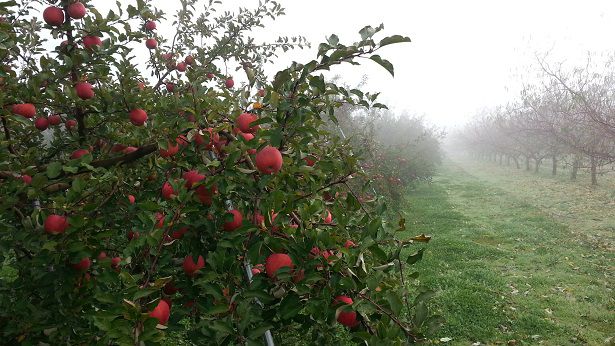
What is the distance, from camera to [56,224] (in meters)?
1.69

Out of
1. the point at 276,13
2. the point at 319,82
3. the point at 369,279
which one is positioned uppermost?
the point at 276,13

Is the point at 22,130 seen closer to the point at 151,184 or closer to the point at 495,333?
the point at 151,184

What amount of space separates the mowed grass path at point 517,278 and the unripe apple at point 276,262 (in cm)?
457

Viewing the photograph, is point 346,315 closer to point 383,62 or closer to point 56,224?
point 383,62

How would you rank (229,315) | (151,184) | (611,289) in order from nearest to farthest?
(229,315)
(151,184)
(611,289)

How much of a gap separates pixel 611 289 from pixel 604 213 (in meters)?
7.21

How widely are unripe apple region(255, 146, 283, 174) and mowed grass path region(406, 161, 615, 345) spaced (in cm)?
468

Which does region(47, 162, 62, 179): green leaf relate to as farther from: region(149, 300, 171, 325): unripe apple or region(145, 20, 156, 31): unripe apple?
region(145, 20, 156, 31): unripe apple

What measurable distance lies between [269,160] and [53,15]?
5.99 ft

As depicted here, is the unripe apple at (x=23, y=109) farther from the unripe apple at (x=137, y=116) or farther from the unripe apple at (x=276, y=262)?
the unripe apple at (x=276, y=262)

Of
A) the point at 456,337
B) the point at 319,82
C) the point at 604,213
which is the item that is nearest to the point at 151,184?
the point at 319,82

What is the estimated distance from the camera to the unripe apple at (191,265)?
62.2 inches

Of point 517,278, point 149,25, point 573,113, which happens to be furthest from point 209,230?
point 573,113

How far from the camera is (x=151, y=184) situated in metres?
2.20
